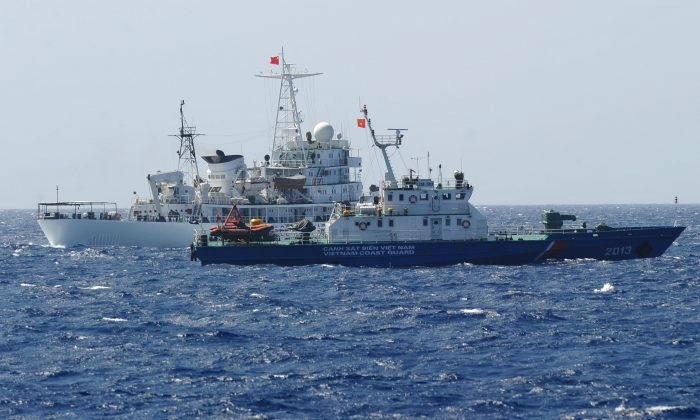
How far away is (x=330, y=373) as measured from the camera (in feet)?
102

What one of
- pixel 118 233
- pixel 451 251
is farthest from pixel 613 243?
pixel 118 233

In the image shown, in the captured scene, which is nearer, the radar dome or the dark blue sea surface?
the dark blue sea surface

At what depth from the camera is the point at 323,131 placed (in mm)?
91938

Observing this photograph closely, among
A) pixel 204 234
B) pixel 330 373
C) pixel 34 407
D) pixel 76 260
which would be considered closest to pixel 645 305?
pixel 330 373

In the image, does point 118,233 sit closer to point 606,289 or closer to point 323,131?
point 323,131

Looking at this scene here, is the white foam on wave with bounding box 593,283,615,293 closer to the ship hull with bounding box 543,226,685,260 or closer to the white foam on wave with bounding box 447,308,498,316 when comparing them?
the white foam on wave with bounding box 447,308,498,316

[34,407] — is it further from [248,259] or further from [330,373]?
[248,259]

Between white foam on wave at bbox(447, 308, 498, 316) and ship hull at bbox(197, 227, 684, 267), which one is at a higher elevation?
ship hull at bbox(197, 227, 684, 267)

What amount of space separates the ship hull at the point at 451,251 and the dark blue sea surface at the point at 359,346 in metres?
4.54

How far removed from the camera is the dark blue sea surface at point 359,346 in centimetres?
2767

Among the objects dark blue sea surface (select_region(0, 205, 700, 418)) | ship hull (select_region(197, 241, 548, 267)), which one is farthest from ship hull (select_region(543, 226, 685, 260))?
dark blue sea surface (select_region(0, 205, 700, 418))

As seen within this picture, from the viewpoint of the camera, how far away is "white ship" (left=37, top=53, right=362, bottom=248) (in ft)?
289

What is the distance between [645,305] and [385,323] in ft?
39.1

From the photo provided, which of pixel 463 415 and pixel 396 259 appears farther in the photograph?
pixel 396 259
